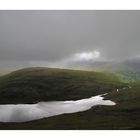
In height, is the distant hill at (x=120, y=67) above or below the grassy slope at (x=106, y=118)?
above

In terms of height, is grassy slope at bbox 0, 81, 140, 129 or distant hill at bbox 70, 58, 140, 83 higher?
distant hill at bbox 70, 58, 140, 83

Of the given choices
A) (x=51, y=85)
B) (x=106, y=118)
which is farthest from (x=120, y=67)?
(x=51, y=85)

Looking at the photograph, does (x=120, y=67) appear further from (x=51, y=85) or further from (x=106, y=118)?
(x=51, y=85)
